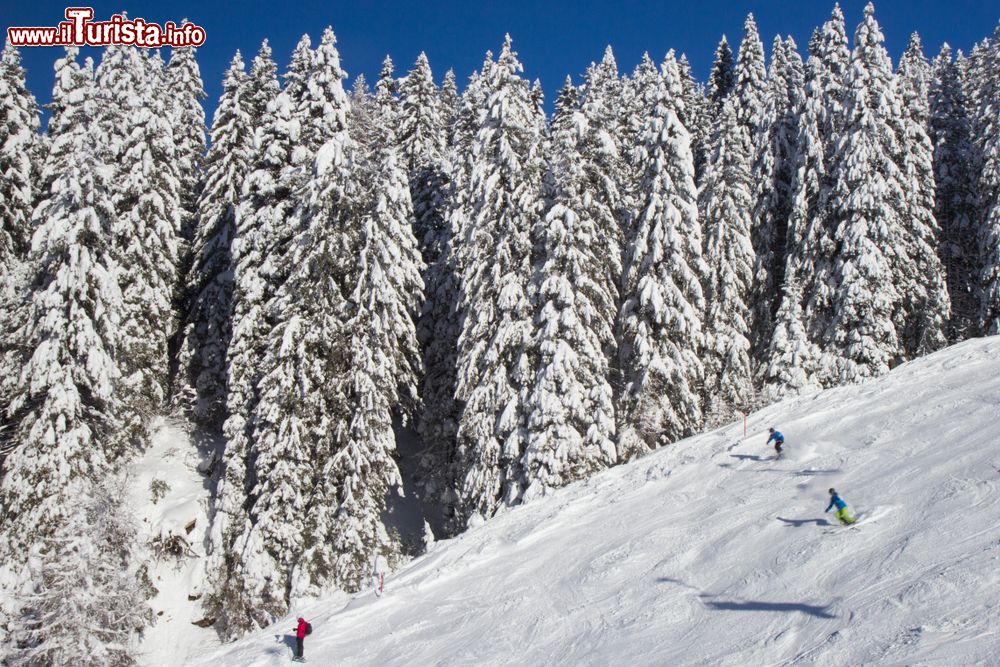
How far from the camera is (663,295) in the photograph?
29406mm

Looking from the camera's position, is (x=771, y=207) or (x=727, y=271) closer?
(x=727, y=271)

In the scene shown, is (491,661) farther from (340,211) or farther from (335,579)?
(340,211)

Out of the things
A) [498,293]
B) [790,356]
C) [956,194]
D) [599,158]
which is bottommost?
[790,356]

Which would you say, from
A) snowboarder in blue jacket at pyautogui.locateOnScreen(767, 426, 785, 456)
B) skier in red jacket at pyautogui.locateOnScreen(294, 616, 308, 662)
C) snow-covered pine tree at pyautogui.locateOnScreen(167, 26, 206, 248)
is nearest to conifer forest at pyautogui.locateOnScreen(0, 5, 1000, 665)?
snow-covered pine tree at pyautogui.locateOnScreen(167, 26, 206, 248)

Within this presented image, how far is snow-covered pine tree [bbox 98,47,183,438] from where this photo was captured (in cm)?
3166

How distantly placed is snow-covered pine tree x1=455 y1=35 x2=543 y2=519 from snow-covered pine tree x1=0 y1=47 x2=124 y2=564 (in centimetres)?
1355

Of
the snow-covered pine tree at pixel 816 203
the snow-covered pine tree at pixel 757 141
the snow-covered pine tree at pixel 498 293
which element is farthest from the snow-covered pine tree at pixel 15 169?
the snow-covered pine tree at pixel 757 141

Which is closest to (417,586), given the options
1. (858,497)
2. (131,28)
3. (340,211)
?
(858,497)

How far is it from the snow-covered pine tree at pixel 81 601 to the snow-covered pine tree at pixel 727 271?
74.3 feet

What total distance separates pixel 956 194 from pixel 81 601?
44544 mm

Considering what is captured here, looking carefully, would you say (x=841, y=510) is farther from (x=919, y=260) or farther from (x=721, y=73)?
(x=721, y=73)

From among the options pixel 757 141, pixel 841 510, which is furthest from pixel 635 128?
pixel 841 510

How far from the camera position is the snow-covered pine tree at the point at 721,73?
65.4 m

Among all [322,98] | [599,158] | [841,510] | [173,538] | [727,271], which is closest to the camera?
[841,510]
